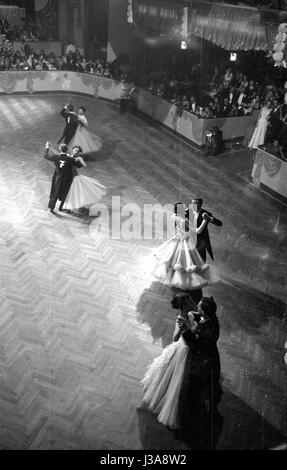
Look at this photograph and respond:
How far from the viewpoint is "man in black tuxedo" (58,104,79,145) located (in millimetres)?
11234

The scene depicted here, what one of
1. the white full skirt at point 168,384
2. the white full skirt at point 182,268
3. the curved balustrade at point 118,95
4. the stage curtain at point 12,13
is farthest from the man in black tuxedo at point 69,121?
the stage curtain at point 12,13

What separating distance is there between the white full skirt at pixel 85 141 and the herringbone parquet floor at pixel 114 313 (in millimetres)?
668

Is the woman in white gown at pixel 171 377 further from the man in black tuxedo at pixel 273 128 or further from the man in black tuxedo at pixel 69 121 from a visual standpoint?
→ the man in black tuxedo at pixel 273 128

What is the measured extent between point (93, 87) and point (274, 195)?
9.34 m

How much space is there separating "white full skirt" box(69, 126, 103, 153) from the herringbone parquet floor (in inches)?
26.3

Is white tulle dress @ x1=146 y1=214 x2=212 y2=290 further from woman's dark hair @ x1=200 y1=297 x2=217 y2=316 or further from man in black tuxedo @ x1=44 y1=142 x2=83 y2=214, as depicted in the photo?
man in black tuxedo @ x1=44 y1=142 x2=83 y2=214

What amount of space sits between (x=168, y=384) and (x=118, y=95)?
1329 cm

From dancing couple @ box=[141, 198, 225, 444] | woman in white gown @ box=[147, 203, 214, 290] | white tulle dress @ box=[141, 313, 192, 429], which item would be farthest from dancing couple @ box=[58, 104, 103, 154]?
white tulle dress @ box=[141, 313, 192, 429]

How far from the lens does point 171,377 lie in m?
5.04

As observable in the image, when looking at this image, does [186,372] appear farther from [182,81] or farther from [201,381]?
[182,81]

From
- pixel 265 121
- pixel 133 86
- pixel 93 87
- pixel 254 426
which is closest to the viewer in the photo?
pixel 254 426

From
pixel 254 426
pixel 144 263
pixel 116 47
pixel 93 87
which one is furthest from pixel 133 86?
pixel 254 426

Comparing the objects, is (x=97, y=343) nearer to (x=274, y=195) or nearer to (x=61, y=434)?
(x=61, y=434)
